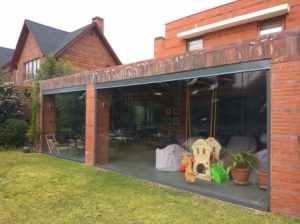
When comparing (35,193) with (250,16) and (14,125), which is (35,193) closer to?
(14,125)

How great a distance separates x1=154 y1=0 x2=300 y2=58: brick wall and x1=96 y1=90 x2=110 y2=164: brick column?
3718 mm

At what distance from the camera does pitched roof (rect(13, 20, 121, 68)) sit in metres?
20.4

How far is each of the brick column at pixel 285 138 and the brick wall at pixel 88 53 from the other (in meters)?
17.1

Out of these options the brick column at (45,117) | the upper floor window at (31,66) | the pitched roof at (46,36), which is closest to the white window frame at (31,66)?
the upper floor window at (31,66)

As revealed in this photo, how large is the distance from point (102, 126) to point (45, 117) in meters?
4.21

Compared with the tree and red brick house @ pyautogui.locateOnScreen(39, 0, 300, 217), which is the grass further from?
the tree

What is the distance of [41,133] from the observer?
12.0m

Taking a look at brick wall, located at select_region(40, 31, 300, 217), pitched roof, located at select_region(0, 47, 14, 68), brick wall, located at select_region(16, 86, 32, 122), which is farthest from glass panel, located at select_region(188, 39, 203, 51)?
pitched roof, located at select_region(0, 47, 14, 68)

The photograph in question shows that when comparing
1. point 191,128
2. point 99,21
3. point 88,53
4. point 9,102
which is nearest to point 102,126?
point 191,128

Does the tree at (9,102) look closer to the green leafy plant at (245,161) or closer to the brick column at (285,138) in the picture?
the green leafy plant at (245,161)

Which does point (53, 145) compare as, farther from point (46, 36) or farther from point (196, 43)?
point (46, 36)

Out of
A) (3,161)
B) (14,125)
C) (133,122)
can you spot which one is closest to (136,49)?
(133,122)

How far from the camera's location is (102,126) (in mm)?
9125

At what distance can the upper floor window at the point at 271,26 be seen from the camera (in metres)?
10.2
